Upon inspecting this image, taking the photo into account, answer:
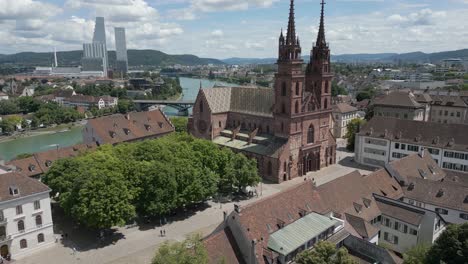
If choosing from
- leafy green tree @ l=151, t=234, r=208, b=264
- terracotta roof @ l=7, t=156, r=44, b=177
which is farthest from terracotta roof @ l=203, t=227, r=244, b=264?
terracotta roof @ l=7, t=156, r=44, b=177

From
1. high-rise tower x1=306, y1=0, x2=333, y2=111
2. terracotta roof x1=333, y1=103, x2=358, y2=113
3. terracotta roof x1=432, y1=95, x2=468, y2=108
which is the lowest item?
terracotta roof x1=333, y1=103, x2=358, y2=113

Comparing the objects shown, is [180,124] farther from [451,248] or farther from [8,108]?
[8,108]

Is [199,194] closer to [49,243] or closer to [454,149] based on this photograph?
[49,243]

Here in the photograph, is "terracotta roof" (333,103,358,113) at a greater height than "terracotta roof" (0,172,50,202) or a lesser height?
greater

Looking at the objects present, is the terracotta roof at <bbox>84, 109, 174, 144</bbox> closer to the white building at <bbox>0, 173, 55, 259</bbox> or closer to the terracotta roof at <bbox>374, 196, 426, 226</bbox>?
the white building at <bbox>0, 173, 55, 259</bbox>

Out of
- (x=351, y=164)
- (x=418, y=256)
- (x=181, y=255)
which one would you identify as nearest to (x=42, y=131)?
(x=351, y=164)

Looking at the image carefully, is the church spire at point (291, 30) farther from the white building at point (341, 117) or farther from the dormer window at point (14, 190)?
the dormer window at point (14, 190)
